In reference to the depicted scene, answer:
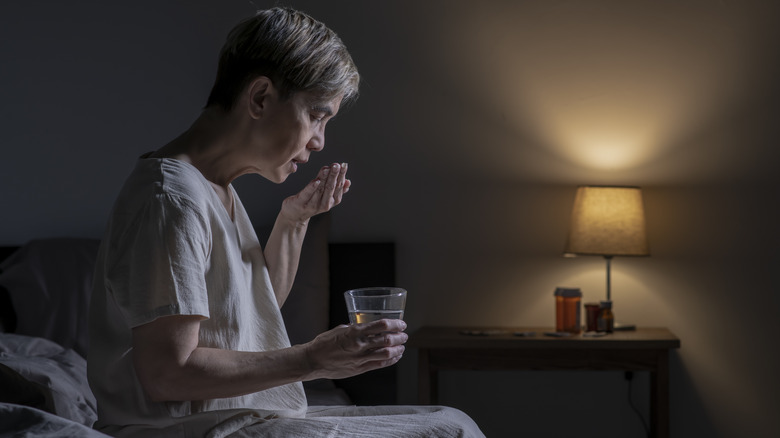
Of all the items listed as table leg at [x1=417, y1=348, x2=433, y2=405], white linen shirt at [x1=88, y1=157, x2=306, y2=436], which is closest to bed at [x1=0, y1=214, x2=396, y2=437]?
table leg at [x1=417, y1=348, x2=433, y2=405]

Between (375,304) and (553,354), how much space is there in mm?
1599

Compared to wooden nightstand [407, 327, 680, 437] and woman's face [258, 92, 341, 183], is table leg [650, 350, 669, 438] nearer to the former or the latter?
wooden nightstand [407, 327, 680, 437]

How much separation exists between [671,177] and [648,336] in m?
0.62

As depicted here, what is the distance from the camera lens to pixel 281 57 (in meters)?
1.19

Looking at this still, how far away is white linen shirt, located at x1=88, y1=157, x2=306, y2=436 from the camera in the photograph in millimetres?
1016

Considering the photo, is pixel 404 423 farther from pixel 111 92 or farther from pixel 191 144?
pixel 111 92

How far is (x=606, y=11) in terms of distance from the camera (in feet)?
9.53

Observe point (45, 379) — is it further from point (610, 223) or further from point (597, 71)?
point (597, 71)

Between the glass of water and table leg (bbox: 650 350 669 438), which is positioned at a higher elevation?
the glass of water

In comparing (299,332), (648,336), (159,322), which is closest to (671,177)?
(648,336)

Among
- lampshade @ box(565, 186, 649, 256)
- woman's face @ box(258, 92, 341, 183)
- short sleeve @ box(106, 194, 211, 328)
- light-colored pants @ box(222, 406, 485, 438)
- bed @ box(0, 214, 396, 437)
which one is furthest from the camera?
lampshade @ box(565, 186, 649, 256)

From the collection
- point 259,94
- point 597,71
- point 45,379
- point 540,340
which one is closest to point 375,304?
point 259,94

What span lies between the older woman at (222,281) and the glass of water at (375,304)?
1.9 inches

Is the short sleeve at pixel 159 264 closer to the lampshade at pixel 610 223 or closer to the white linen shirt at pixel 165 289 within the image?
the white linen shirt at pixel 165 289
